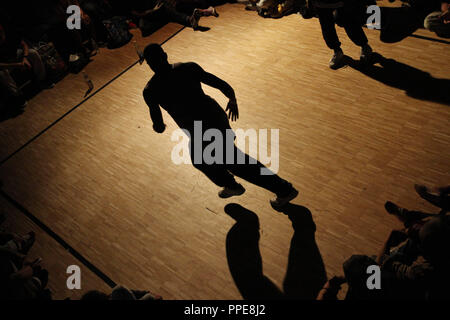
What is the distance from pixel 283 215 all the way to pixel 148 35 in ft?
17.2

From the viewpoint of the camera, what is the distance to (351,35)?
13.1 ft

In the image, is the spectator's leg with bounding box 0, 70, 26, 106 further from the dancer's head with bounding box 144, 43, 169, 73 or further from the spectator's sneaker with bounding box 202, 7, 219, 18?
the dancer's head with bounding box 144, 43, 169, 73

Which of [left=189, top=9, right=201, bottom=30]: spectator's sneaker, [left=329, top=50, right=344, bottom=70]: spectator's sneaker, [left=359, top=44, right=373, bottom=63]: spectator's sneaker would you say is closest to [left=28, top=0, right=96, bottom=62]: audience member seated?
→ [left=189, top=9, right=201, bottom=30]: spectator's sneaker

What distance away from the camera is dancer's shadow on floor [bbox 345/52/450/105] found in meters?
3.59

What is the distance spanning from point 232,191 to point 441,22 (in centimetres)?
384

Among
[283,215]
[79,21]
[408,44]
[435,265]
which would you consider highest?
[79,21]

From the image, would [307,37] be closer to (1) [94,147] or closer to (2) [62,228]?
(1) [94,147]

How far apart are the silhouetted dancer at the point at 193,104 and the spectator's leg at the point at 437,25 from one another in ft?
11.5

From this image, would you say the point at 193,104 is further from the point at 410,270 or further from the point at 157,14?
the point at 157,14

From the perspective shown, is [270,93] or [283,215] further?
[270,93]

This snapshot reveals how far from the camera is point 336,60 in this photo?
4.24 metres

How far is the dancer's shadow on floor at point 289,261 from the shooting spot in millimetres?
2621

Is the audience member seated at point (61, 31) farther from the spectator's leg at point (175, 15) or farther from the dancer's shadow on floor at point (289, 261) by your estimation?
the dancer's shadow on floor at point (289, 261)
